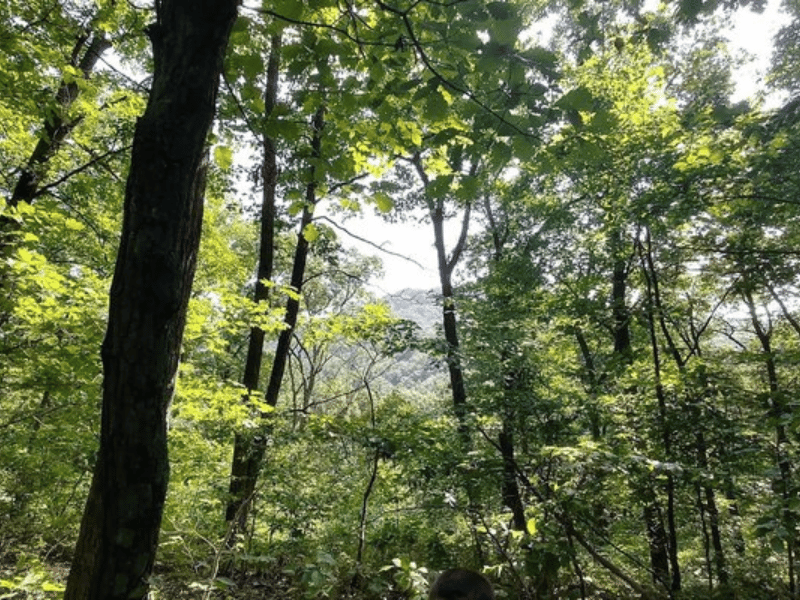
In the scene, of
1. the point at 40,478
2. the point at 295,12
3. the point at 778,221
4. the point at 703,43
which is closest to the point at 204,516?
the point at 40,478

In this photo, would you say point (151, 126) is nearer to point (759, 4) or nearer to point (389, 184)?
point (389, 184)

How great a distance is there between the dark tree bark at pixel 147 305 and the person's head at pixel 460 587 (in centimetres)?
121

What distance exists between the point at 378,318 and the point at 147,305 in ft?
17.4

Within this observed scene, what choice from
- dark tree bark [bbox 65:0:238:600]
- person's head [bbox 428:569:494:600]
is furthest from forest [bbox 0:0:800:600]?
person's head [bbox 428:569:494:600]

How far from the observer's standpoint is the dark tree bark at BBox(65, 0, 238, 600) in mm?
1286

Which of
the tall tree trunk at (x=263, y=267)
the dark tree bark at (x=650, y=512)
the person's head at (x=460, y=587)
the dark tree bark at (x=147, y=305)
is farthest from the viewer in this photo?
the tall tree trunk at (x=263, y=267)

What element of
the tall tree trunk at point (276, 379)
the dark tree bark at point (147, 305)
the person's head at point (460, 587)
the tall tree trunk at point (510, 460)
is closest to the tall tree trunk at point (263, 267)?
the tall tree trunk at point (276, 379)

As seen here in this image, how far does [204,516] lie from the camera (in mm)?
8266

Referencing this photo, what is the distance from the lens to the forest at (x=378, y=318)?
1.37 meters

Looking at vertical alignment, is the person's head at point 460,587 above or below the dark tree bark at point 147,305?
below

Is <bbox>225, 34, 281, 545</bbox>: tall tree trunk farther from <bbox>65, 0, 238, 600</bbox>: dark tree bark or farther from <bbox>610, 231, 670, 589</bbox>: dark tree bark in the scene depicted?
<bbox>65, 0, 238, 600</bbox>: dark tree bark

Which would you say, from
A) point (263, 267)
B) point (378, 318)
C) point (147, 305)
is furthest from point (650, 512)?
point (263, 267)

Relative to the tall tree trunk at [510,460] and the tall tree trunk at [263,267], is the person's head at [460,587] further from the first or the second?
the tall tree trunk at [263,267]

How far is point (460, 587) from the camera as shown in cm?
204
